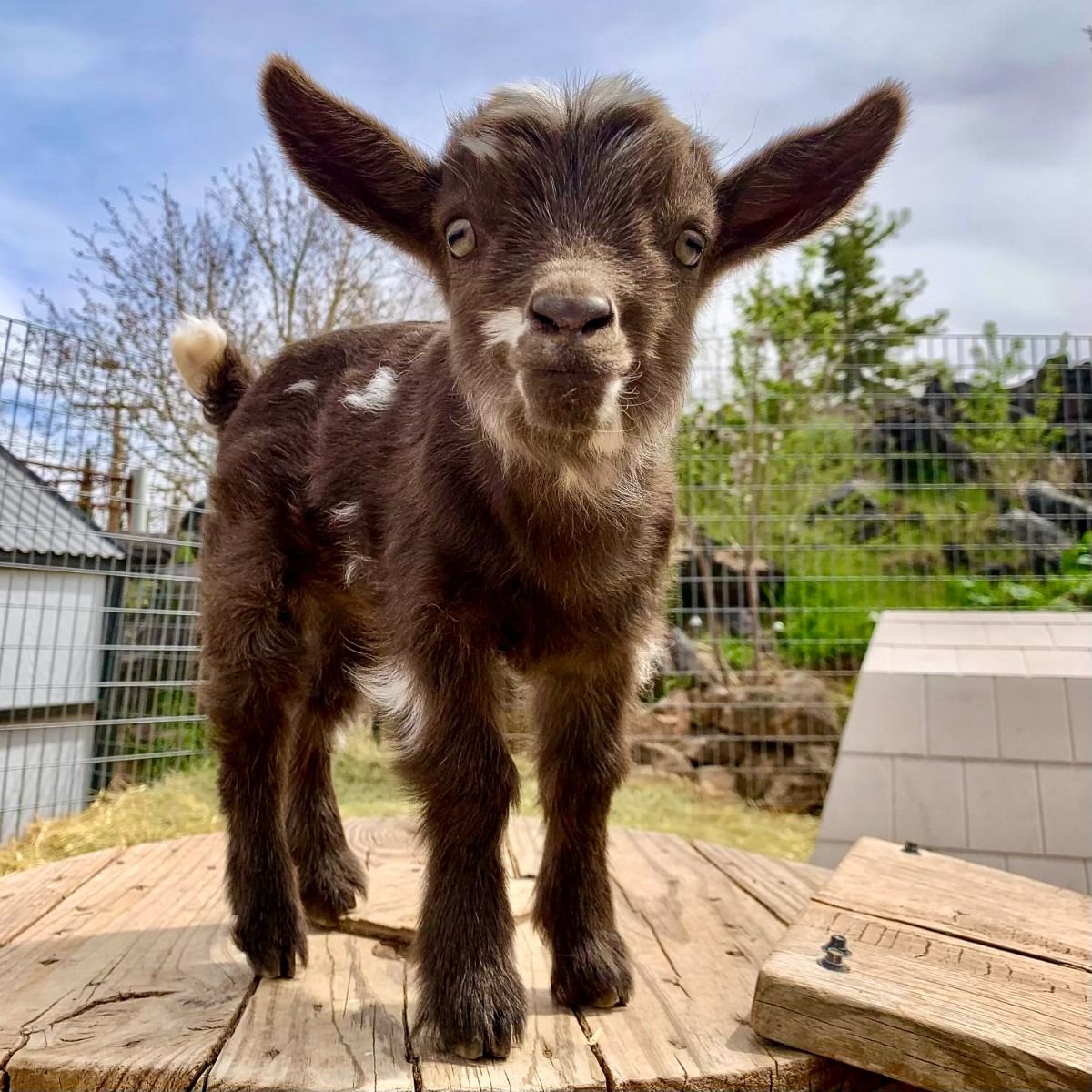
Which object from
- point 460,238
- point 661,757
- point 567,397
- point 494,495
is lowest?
point 661,757

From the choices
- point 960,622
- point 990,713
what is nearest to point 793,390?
point 960,622

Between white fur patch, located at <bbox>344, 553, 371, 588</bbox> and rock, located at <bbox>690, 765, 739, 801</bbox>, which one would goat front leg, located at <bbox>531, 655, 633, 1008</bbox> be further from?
rock, located at <bbox>690, 765, 739, 801</bbox>

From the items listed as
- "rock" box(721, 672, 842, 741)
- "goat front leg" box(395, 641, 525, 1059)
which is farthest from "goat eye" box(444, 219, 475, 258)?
"rock" box(721, 672, 842, 741)

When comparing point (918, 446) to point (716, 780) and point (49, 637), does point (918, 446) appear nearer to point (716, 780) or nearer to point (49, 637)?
point (716, 780)

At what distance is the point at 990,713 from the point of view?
12.6 ft

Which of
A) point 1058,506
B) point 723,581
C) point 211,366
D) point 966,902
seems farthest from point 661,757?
point 211,366

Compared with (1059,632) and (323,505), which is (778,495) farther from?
(323,505)

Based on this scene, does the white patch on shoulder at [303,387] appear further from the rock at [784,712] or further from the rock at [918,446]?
the rock at [918,446]

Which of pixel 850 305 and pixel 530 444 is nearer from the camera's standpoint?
pixel 530 444

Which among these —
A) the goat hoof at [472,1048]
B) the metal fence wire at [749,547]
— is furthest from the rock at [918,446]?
the goat hoof at [472,1048]

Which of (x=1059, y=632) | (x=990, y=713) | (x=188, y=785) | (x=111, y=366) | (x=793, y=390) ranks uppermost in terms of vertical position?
(x=793, y=390)

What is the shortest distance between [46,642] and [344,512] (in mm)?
3753

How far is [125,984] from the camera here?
2.15m

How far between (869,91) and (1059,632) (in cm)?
299
